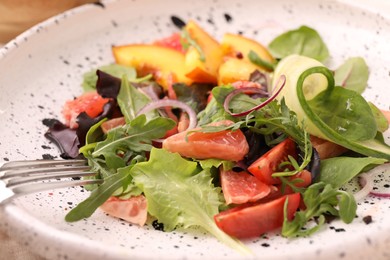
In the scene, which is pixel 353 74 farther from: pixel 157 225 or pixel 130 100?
pixel 157 225

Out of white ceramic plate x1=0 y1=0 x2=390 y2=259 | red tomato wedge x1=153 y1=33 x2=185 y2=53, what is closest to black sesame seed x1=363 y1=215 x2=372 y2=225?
white ceramic plate x1=0 y1=0 x2=390 y2=259

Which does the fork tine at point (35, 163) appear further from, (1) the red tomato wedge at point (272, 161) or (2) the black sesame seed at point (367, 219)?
(2) the black sesame seed at point (367, 219)

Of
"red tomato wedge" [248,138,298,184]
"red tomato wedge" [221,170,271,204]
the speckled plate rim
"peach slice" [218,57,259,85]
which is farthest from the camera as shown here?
"peach slice" [218,57,259,85]

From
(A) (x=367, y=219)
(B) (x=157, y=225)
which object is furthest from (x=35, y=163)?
(A) (x=367, y=219)

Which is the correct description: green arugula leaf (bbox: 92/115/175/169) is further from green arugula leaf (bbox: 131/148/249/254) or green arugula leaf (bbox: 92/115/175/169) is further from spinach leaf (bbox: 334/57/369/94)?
spinach leaf (bbox: 334/57/369/94)

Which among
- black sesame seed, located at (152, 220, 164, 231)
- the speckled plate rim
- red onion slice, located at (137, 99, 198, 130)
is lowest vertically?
black sesame seed, located at (152, 220, 164, 231)
